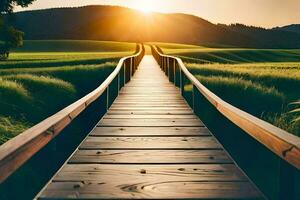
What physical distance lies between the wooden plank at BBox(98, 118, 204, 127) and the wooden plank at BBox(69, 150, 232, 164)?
1.94m

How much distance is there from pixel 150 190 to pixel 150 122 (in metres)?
3.74

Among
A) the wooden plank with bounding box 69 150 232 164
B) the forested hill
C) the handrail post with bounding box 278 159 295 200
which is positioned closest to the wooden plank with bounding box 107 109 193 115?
the wooden plank with bounding box 69 150 232 164

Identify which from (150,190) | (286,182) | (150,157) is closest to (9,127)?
(150,157)

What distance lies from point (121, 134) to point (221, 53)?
1758 inches

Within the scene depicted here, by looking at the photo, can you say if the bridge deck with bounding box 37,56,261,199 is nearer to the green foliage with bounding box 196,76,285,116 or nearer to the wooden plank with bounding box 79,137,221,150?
the wooden plank with bounding box 79,137,221,150

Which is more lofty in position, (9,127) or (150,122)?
(150,122)

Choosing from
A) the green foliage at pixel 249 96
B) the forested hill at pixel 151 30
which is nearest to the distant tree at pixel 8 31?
the green foliage at pixel 249 96

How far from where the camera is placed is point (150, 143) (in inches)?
227

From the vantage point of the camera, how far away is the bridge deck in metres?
3.78

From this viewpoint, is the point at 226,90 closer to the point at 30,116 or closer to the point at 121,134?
the point at 30,116

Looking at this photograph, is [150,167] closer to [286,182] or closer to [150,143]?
[150,143]

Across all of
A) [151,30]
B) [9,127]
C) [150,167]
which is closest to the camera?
[150,167]

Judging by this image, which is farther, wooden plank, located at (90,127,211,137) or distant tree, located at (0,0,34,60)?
distant tree, located at (0,0,34,60)

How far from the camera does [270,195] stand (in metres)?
7.15
